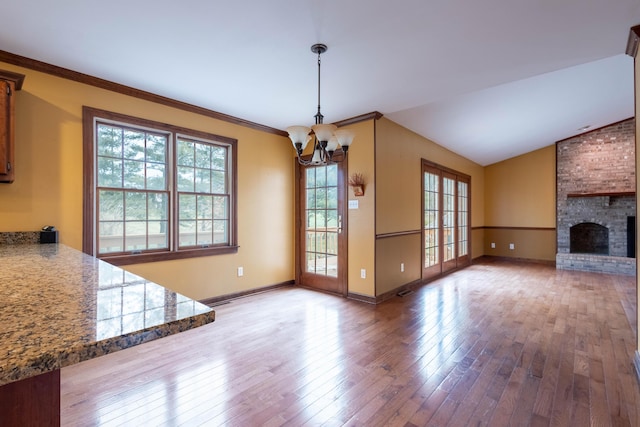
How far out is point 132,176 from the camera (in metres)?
3.30

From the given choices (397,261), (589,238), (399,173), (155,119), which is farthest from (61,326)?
(589,238)

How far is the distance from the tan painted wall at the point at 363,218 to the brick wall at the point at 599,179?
17.2 feet

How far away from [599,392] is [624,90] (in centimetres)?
443

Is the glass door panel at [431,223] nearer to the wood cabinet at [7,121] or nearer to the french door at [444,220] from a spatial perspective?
the french door at [444,220]

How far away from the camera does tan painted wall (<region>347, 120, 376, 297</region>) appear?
4043mm

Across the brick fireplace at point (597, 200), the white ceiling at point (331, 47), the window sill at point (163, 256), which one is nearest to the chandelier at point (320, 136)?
the white ceiling at point (331, 47)

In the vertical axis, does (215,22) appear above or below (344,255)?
above

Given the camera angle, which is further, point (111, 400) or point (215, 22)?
point (215, 22)

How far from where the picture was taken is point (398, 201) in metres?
4.55

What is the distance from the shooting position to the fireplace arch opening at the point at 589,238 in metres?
6.66

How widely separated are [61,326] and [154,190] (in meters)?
3.05

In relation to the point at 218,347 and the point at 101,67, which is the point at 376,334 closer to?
the point at 218,347

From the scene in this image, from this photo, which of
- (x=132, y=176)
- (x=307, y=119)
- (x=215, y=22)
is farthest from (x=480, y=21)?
(x=132, y=176)

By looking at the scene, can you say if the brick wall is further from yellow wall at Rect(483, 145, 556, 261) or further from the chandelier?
the chandelier
